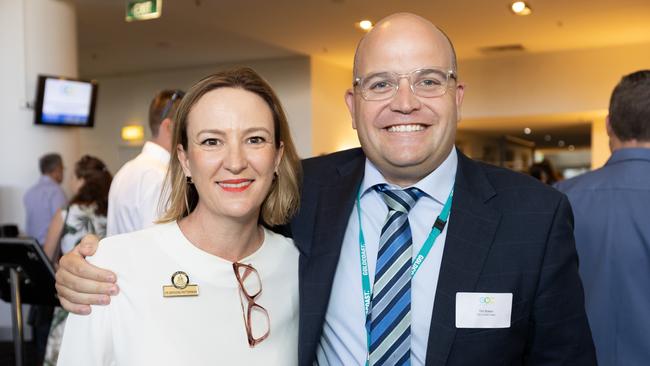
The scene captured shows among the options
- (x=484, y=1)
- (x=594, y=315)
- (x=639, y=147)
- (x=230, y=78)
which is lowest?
(x=594, y=315)

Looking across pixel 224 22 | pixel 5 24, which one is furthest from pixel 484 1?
pixel 5 24

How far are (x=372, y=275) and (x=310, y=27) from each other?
7.49 meters

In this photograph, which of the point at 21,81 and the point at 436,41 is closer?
the point at 436,41

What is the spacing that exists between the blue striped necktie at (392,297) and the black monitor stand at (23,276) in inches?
81.7

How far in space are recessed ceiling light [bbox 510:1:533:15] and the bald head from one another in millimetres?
6112

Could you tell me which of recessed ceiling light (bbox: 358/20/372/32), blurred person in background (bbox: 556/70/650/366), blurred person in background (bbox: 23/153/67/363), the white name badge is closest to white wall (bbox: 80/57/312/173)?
recessed ceiling light (bbox: 358/20/372/32)

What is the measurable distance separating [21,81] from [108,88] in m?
6.50

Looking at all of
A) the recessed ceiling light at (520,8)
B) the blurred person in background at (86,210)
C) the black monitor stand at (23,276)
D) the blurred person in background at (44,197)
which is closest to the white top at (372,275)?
the black monitor stand at (23,276)

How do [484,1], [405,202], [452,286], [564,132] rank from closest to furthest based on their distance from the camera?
[452,286], [405,202], [484,1], [564,132]

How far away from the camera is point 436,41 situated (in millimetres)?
1790

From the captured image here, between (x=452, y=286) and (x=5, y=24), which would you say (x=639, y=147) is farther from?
(x=5, y=24)

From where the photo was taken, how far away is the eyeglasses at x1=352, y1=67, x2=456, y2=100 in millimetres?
1763

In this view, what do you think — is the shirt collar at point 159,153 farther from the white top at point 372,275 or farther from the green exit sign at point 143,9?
the green exit sign at point 143,9

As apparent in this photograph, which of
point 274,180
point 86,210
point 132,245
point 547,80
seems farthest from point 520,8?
point 132,245
